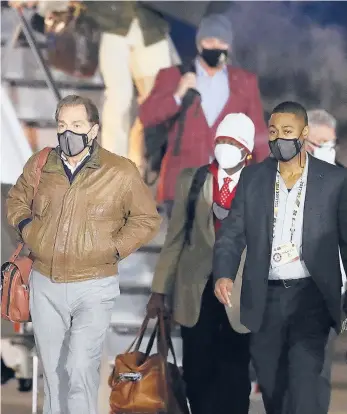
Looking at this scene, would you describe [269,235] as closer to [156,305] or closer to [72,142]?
[72,142]

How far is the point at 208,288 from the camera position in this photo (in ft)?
17.8

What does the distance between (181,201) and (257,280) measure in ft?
3.37

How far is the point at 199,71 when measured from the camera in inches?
250

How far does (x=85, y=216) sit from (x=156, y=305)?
1060 millimetres

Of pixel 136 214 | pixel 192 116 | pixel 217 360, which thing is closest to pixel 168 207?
pixel 192 116

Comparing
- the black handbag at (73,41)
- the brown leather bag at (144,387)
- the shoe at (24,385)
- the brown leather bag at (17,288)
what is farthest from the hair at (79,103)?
the shoe at (24,385)

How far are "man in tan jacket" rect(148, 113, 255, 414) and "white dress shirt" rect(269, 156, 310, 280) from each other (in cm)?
70

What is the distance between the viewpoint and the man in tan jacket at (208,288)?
540 cm

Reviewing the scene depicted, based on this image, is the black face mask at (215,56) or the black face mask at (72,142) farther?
the black face mask at (215,56)

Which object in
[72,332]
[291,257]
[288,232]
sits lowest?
A: [72,332]

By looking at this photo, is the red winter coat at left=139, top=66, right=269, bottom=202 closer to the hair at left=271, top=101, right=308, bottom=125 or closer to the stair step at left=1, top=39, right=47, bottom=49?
the stair step at left=1, top=39, right=47, bottom=49

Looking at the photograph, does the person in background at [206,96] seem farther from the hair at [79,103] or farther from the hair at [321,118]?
the hair at [79,103]

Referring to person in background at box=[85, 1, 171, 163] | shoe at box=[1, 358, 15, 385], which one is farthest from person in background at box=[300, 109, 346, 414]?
shoe at box=[1, 358, 15, 385]

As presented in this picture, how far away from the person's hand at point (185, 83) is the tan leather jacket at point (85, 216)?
160 centimetres
